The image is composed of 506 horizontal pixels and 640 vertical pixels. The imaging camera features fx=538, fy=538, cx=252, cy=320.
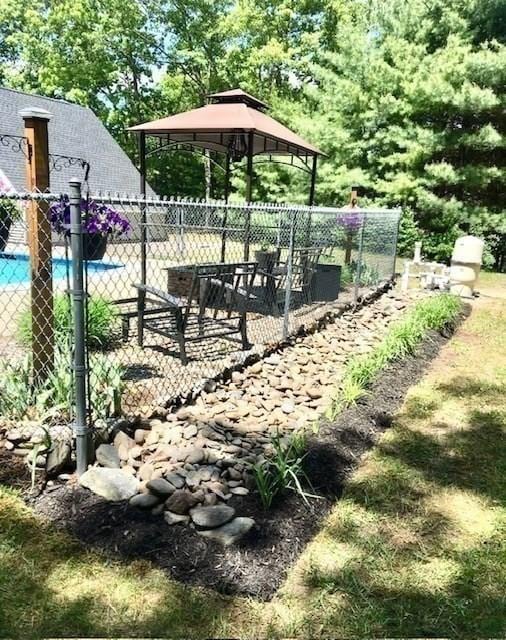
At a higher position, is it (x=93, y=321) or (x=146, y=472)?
(x=93, y=321)

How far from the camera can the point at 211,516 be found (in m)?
2.62

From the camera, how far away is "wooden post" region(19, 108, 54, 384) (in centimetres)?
340

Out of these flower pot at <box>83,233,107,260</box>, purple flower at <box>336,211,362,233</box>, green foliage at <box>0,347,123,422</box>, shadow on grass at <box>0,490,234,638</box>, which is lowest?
shadow on grass at <box>0,490,234,638</box>

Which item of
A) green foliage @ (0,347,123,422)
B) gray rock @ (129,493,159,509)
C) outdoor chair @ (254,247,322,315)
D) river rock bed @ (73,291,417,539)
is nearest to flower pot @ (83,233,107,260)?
green foliage @ (0,347,123,422)

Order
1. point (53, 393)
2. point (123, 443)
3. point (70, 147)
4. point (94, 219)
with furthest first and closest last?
point (70, 147) → point (94, 219) → point (53, 393) → point (123, 443)

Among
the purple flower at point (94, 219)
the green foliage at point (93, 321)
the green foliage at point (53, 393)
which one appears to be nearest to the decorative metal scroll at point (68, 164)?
the purple flower at point (94, 219)

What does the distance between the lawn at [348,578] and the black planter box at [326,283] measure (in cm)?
462

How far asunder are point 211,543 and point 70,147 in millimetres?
17239

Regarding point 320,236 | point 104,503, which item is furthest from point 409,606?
point 320,236

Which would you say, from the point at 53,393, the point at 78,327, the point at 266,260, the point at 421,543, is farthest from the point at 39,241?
the point at 266,260

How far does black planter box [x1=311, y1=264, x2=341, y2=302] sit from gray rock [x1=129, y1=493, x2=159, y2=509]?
17.9 ft

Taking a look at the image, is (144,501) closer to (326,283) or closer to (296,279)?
(296,279)

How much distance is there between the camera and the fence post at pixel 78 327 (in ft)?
9.23

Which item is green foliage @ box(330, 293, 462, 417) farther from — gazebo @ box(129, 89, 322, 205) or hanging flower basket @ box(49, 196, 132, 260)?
gazebo @ box(129, 89, 322, 205)
